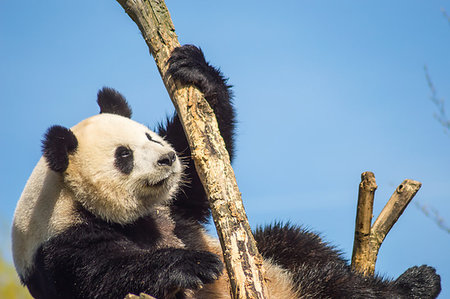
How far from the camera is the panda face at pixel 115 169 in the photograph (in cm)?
377

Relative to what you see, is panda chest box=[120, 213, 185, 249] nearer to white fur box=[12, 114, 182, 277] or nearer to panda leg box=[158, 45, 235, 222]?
white fur box=[12, 114, 182, 277]

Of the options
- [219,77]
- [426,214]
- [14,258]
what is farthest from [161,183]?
[426,214]

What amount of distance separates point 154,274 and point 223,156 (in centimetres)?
99

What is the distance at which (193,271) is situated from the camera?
3.31 metres

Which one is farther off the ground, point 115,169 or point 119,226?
point 115,169

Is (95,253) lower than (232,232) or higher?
lower

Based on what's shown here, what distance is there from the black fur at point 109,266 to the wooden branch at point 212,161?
412 mm

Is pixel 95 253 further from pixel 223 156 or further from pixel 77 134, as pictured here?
pixel 223 156

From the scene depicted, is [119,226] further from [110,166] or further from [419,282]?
[419,282]

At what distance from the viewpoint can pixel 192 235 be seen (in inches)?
183

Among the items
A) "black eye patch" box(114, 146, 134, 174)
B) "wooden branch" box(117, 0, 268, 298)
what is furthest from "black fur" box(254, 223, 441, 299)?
"black eye patch" box(114, 146, 134, 174)

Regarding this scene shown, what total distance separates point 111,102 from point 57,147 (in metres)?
0.95

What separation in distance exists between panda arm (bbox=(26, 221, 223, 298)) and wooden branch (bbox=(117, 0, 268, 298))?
1.35 feet

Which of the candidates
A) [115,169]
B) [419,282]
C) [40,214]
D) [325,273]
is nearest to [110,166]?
[115,169]
